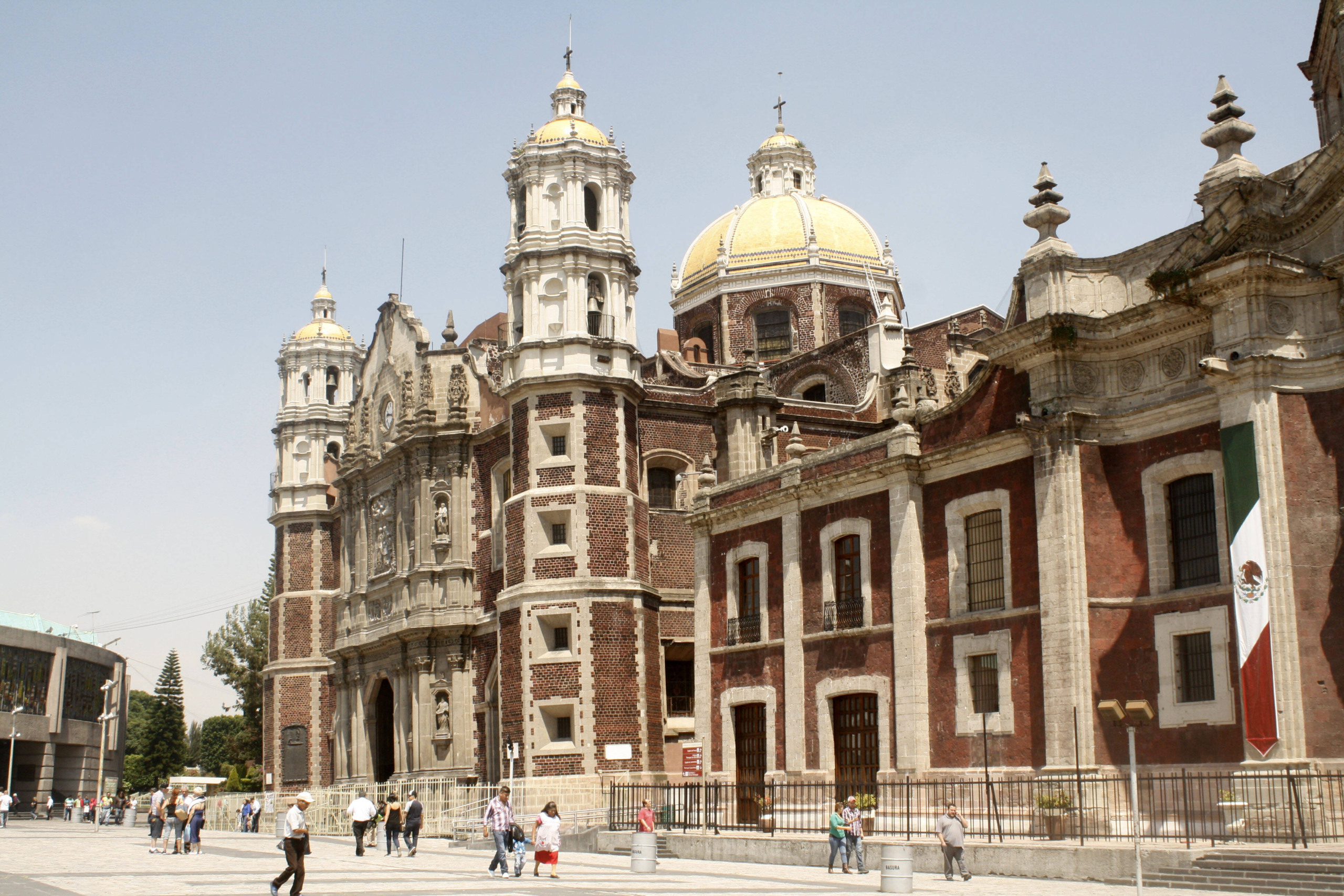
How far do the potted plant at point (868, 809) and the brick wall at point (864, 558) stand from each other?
246cm

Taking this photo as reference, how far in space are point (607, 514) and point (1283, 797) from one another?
70.4ft

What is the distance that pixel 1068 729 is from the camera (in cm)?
2517

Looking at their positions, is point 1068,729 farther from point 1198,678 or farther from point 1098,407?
point 1098,407

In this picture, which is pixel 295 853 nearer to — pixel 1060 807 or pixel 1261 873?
pixel 1261 873

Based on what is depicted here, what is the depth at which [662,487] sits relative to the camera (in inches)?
1676

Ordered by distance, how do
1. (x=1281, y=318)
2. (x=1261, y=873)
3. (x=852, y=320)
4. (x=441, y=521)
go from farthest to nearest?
1. (x=852, y=320)
2. (x=441, y=521)
3. (x=1281, y=318)
4. (x=1261, y=873)

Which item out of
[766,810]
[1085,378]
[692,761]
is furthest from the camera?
[692,761]

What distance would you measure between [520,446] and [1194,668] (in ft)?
69.8

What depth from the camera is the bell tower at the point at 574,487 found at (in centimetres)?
3881

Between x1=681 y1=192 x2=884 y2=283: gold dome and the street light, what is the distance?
Answer: 34.1 m

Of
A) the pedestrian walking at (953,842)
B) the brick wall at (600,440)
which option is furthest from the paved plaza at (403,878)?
the brick wall at (600,440)

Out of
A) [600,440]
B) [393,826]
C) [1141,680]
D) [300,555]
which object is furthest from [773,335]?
[1141,680]

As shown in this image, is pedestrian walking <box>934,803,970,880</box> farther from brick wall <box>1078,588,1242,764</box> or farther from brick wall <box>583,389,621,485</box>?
brick wall <box>583,389,621,485</box>

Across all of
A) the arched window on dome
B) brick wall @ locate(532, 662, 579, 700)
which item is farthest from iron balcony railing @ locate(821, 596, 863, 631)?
the arched window on dome
